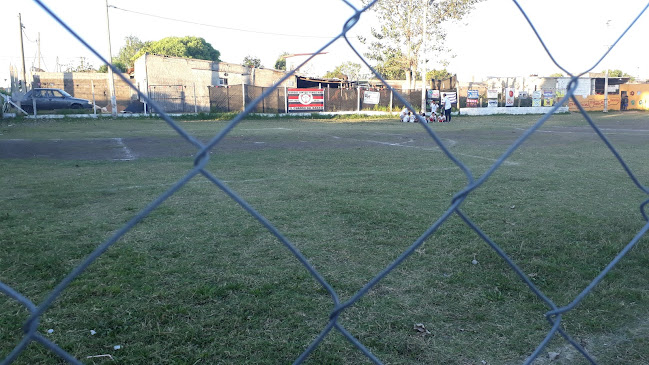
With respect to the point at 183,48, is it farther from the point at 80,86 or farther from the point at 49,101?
the point at 49,101

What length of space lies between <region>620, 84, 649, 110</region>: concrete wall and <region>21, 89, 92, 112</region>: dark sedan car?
36922mm

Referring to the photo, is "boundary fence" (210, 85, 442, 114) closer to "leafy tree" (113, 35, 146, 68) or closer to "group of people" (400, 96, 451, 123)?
"group of people" (400, 96, 451, 123)

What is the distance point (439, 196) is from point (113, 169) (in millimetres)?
5295

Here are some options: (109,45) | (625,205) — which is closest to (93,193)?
(625,205)

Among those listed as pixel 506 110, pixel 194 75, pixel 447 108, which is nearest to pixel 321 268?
pixel 447 108

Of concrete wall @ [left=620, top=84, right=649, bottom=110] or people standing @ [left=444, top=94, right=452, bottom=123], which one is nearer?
people standing @ [left=444, top=94, right=452, bottom=123]

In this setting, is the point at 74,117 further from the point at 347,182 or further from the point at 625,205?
the point at 625,205

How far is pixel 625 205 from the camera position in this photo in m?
5.27

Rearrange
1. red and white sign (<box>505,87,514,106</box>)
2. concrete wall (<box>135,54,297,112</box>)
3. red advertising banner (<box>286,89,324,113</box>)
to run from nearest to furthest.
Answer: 1. red advertising banner (<box>286,89,324,113</box>)
2. red and white sign (<box>505,87,514,106</box>)
3. concrete wall (<box>135,54,297,112</box>)

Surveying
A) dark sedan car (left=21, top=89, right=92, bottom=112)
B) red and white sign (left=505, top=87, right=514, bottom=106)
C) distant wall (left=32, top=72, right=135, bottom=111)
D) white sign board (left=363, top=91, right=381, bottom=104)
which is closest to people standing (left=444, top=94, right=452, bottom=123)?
white sign board (left=363, top=91, right=381, bottom=104)

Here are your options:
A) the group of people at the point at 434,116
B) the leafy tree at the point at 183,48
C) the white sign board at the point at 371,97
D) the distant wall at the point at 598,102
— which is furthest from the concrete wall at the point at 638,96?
the leafy tree at the point at 183,48

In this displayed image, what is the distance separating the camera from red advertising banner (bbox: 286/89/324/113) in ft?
93.0

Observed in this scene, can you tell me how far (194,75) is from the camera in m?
37.3

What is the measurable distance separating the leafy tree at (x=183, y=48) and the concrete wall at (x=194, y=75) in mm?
30276
